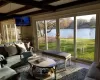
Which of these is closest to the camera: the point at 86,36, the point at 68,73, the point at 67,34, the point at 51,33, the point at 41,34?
the point at 68,73

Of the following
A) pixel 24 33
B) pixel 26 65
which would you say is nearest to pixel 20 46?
pixel 26 65

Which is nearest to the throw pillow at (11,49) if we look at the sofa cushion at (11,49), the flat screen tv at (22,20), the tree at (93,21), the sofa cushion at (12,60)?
the sofa cushion at (11,49)

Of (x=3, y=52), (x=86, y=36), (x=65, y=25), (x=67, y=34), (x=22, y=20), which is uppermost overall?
(x=22, y=20)

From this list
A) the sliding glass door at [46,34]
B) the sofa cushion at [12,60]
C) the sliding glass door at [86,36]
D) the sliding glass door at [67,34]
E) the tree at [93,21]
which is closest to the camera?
the sofa cushion at [12,60]

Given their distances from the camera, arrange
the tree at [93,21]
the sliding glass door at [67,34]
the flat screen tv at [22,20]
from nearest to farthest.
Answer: the tree at [93,21] → the sliding glass door at [67,34] → the flat screen tv at [22,20]

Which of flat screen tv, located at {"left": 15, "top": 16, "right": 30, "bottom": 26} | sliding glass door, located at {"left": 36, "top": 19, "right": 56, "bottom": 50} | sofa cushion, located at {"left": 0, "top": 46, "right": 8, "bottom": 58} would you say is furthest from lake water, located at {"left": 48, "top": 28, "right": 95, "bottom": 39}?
sofa cushion, located at {"left": 0, "top": 46, "right": 8, "bottom": 58}

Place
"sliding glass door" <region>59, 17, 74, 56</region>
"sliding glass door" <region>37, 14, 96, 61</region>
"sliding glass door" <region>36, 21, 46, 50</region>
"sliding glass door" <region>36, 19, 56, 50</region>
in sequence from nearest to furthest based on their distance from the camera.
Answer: "sliding glass door" <region>37, 14, 96, 61</region> → "sliding glass door" <region>59, 17, 74, 56</region> → "sliding glass door" <region>36, 19, 56, 50</region> → "sliding glass door" <region>36, 21, 46, 50</region>

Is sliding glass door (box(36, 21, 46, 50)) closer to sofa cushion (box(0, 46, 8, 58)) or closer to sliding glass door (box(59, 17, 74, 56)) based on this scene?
sliding glass door (box(59, 17, 74, 56))

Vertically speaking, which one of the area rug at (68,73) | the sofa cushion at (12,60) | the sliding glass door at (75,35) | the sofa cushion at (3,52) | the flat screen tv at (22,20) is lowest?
the area rug at (68,73)

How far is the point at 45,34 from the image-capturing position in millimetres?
6203

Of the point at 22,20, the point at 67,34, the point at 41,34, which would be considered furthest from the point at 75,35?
the point at 22,20

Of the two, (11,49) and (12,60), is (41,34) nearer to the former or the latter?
(11,49)

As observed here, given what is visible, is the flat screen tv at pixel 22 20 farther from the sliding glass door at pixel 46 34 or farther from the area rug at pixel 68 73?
the area rug at pixel 68 73

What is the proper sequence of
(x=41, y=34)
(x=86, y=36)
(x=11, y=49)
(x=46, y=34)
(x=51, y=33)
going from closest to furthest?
(x=11, y=49) → (x=86, y=36) → (x=51, y=33) → (x=46, y=34) → (x=41, y=34)
